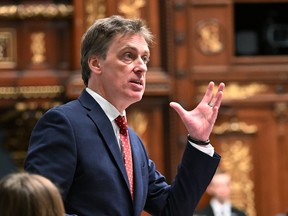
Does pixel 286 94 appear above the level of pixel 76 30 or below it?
below

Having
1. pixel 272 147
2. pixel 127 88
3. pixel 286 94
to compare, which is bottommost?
pixel 272 147

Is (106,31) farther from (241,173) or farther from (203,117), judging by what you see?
(241,173)

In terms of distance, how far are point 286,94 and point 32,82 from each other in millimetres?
1960

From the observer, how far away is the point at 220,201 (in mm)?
6234

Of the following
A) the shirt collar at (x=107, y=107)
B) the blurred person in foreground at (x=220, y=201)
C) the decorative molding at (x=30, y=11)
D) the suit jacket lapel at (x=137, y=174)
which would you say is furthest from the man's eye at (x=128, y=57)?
the decorative molding at (x=30, y=11)

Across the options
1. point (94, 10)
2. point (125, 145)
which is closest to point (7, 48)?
point (94, 10)

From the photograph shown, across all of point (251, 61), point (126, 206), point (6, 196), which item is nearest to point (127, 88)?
point (126, 206)

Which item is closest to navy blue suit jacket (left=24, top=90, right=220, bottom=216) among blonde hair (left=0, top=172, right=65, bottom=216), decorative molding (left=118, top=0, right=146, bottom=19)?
blonde hair (left=0, top=172, right=65, bottom=216)

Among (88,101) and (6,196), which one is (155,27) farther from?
(6,196)

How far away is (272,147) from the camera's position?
6.50m

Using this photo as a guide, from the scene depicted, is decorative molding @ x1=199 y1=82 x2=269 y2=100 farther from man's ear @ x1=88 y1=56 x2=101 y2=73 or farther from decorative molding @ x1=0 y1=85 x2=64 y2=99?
man's ear @ x1=88 y1=56 x2=101 y2=73

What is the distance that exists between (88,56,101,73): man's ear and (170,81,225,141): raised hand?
0.89 ft

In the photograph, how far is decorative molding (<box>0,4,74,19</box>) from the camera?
635 centimetres

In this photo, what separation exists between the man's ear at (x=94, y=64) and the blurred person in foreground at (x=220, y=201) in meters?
3.61
